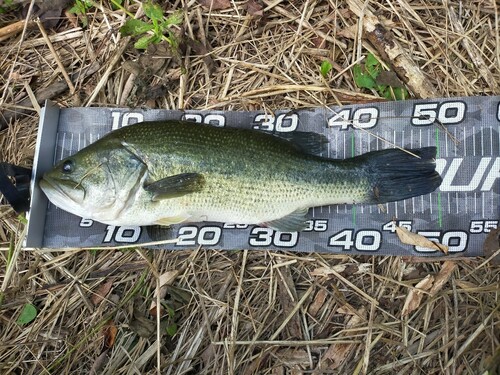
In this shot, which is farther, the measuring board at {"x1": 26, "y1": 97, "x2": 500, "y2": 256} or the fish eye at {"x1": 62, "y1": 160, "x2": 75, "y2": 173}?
the measuring board at {"x1": 26, "y1": 97, "x2": 500, "y2": 256}

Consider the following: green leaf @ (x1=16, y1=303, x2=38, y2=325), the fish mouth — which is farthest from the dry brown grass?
the fish mouth

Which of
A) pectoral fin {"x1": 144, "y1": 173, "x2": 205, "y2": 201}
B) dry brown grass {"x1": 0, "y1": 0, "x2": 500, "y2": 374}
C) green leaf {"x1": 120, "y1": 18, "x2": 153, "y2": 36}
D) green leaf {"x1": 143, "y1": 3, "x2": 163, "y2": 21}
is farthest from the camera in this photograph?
green leaf {"x1": 120, "y1": 18, "x2": 153, "y2": 36}

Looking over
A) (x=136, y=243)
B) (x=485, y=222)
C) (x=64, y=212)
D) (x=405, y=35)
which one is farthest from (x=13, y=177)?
(x=485, y=222)

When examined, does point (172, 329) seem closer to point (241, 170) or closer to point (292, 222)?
point (292, 222)

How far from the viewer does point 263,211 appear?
3285mm

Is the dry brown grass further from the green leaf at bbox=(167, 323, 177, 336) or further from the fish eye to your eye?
the fish eye

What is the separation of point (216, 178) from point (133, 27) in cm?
150

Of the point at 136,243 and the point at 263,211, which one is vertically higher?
the point at 263,211

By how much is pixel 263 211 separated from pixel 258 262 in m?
0.49

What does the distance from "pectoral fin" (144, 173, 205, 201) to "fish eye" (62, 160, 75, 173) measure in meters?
0.57

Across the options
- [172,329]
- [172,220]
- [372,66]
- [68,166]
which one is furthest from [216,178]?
[372,66]

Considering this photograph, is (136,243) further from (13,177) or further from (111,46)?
(111,46)

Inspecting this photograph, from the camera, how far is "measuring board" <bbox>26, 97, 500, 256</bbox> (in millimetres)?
3381

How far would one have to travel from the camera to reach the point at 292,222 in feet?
11.0
